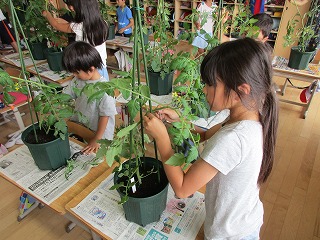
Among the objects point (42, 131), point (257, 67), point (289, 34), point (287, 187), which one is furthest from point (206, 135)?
point (289, 34)

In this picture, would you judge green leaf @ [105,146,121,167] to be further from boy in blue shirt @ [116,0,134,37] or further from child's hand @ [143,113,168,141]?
boy in blue shirt @ [116,0,134,37]

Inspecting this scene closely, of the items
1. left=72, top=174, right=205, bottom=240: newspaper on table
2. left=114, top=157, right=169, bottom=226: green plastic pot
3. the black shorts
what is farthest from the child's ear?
the black shorts

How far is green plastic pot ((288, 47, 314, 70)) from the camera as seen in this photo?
244 centimetres

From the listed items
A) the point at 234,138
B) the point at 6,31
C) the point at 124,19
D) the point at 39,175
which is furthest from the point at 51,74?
the point at 124,19

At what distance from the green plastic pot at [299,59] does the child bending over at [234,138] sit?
2.05 metres

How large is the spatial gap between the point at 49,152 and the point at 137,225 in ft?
1.77

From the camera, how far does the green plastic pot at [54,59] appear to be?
2.38 m

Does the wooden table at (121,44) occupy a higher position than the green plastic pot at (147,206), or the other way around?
the wooden table at (121,44)

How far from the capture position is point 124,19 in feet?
13.9

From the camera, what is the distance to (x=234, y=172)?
80 cm

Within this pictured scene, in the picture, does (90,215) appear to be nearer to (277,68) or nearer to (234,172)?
(234,172)

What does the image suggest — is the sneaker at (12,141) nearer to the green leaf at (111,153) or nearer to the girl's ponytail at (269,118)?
the green leaf at (111,153)

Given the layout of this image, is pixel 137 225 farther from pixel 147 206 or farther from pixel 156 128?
pixel 156 128

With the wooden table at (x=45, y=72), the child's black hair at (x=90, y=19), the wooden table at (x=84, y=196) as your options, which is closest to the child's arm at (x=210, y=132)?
the wooden table at (x=84, y=196)
